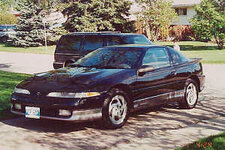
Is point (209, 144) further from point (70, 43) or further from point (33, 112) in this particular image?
point (70, 43)

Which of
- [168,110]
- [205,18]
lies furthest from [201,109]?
[205,18]

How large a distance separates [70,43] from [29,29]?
81.8 feet

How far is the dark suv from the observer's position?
1293cm

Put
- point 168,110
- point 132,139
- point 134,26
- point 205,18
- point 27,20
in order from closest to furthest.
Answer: point 132,139 → point 168,110 → point 205,18 → point 27,20 → point 134,26

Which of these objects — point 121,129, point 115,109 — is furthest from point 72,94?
point 121,129

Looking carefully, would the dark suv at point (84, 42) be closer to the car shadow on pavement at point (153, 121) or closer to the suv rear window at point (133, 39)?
the suv rear window at point (133, 39)

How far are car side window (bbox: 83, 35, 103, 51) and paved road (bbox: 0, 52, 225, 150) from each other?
16.5ft

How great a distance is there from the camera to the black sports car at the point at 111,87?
20.7 ft

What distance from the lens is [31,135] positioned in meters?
6.32

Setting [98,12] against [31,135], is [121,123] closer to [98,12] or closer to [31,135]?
[31,135]

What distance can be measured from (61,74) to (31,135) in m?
1.36

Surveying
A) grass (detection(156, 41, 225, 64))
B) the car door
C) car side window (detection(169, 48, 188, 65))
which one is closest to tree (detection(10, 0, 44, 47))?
grass (detection(156, 41, 225, 64))

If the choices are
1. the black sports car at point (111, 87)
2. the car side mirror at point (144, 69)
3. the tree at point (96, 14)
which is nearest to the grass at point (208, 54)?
the tree at point (96, 14)

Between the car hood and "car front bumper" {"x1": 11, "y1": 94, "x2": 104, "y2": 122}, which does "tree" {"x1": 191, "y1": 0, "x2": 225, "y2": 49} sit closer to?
the car hood
